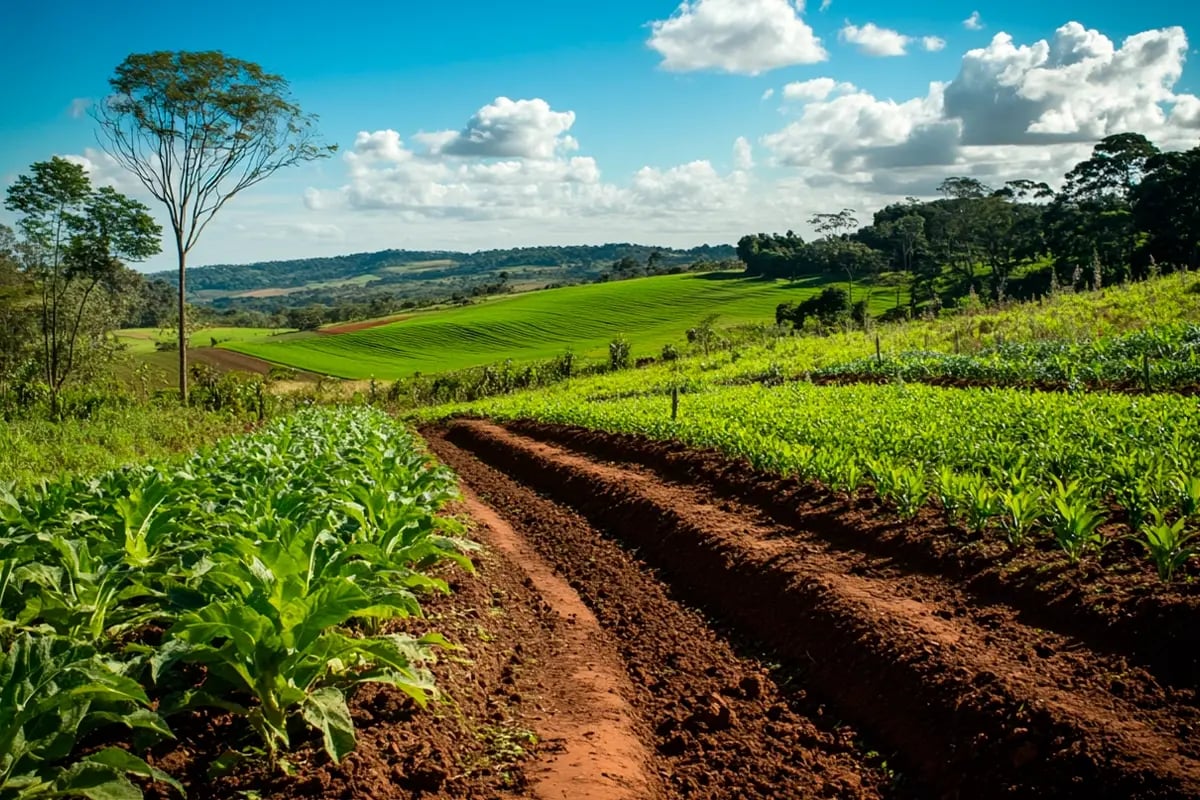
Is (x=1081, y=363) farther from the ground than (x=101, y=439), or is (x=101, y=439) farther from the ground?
(x=1081, y=363)

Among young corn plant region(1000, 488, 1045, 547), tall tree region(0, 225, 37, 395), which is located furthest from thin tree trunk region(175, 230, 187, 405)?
young corn plant region(1000, 488, 1045, 547)

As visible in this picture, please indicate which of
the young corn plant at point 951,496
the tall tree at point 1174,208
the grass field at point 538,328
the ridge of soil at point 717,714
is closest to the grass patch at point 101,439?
the ridge of soil at point 717,714

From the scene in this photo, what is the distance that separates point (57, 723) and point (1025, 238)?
3147 inches

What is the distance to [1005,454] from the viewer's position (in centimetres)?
835

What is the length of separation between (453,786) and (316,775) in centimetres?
68

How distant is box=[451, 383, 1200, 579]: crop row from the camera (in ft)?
19.7

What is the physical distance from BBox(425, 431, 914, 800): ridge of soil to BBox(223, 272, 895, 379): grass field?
4991 cm

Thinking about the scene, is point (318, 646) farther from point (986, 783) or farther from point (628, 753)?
point (986, 783)

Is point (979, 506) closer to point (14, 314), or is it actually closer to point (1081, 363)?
point (1081, 363)

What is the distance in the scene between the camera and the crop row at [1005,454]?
599 centimetres

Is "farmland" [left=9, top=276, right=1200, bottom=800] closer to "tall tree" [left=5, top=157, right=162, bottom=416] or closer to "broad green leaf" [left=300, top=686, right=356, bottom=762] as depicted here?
"broad green leaf" [left=300, top=686, right=356, bottom=762]

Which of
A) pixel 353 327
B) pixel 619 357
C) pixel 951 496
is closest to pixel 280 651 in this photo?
pixel 951 496

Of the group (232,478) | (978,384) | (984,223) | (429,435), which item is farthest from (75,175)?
(984,223)

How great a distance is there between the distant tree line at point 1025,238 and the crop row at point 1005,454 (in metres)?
21.2
